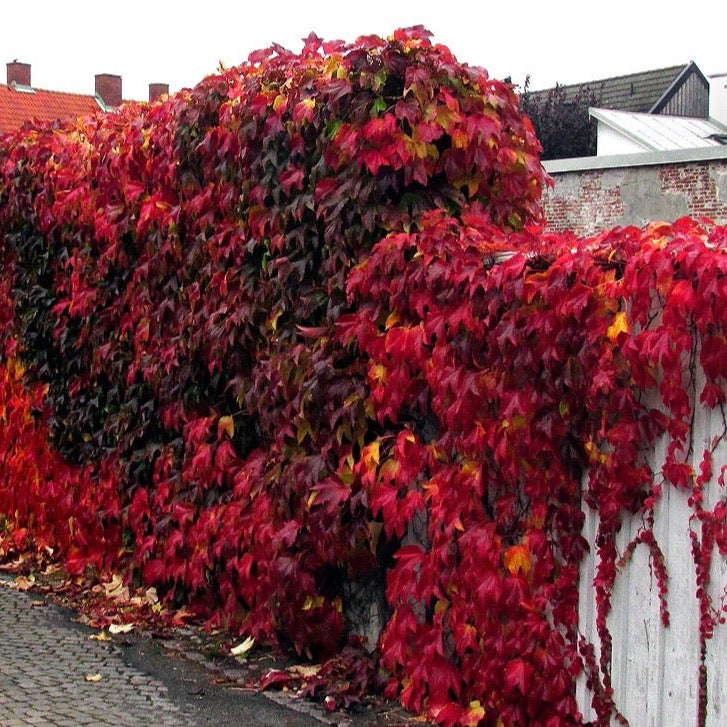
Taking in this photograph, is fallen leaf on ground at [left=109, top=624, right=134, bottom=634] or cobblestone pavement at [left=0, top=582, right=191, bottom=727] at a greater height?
fallen leaf on ground at [left=109, top=624, right=134, bottom=634]

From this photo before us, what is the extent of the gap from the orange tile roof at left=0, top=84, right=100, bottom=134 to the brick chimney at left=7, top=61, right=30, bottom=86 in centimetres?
629

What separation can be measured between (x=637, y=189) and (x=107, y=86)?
1565 inches

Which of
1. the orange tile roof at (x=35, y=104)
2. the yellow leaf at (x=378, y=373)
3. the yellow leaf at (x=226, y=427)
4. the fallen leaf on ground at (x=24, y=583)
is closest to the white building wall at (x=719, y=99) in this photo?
the orange tile roof at (x=35, y=104)

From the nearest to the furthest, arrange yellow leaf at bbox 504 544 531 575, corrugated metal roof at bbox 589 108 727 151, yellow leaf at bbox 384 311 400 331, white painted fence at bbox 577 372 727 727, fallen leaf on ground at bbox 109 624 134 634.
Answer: white painted fence at bbox 577 372 727 727 → yellow leaf at bbox 504 544 531 575 → yellow leaf at bbox 384 311 400 331 → fallen leaf on ground at bbox 109 624 134 634 → corrugated metal roof at bbox 589 108 727 151

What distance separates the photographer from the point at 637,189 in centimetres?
2086

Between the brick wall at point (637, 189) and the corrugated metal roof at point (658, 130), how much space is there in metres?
10.5

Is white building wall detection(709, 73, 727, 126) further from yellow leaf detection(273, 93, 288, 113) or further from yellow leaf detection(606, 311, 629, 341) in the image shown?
yellow leaf detection(606, 311, 629, 341)

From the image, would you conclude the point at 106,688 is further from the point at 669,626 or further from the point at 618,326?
the point at 618,326

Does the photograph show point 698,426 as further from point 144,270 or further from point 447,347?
point 144,270

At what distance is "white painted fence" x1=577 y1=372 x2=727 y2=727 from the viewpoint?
3994mm

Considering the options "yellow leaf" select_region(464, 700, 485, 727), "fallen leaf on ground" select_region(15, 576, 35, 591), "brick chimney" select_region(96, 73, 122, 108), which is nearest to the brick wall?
"fallen leaf on ground" select_region(15, 576, 35, 591)

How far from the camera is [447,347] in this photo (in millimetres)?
4836

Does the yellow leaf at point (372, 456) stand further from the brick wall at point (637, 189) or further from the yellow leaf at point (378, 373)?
the brick wall at point (637, 189)

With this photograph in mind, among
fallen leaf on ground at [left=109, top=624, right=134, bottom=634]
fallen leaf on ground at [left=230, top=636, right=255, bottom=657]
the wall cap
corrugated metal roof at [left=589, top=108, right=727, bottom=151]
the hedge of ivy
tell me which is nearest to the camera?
the hedge of ivy
